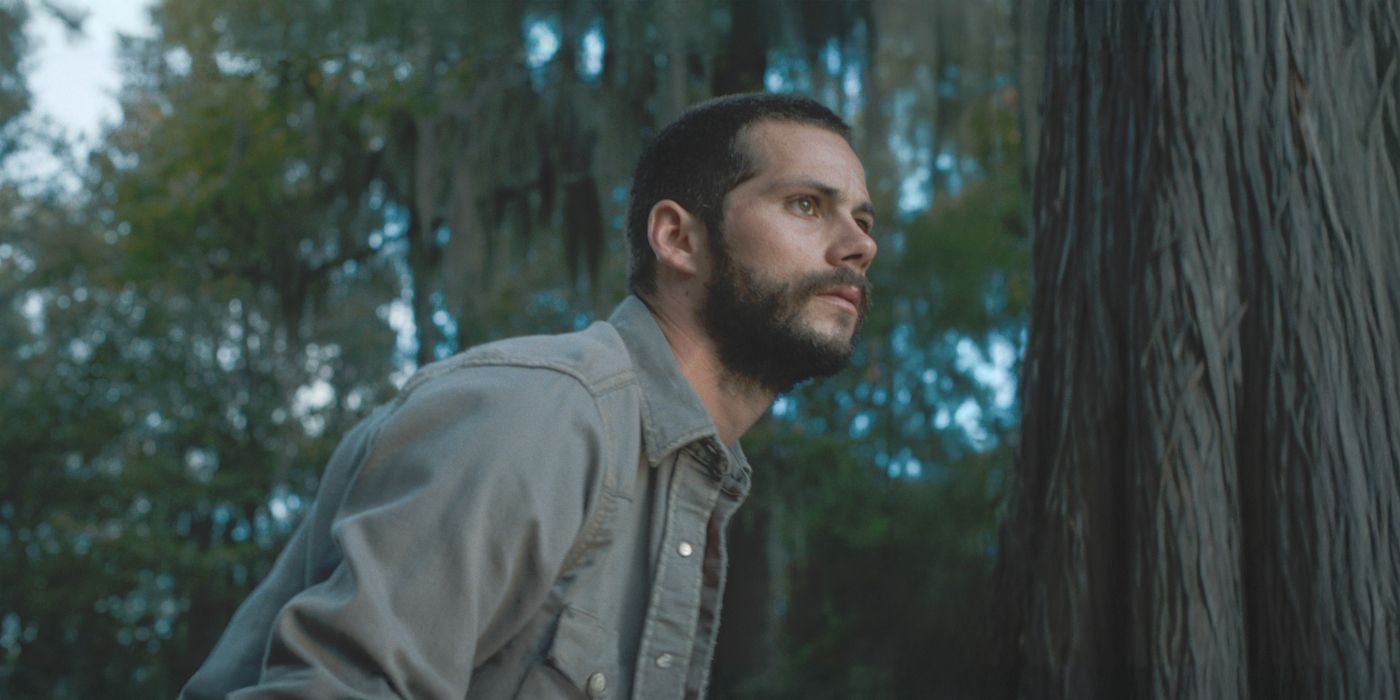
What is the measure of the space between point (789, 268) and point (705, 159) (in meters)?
0.27

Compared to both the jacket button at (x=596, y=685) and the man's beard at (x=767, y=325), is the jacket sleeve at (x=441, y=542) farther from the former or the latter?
the man's beard at (x=767, y=325)

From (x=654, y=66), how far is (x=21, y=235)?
403 inches

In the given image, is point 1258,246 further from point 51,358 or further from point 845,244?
point 51,358

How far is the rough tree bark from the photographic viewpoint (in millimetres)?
2582

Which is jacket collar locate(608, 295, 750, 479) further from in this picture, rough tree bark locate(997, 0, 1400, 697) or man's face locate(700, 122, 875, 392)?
rough tree bark locate(997, 0, 1400, 697)

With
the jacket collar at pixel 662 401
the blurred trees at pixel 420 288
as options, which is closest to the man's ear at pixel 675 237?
the jacket collar at pixel 662 401

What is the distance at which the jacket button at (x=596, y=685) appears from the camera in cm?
185

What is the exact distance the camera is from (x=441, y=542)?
1.62m

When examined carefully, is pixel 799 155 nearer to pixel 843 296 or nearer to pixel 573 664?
pixel 843 296

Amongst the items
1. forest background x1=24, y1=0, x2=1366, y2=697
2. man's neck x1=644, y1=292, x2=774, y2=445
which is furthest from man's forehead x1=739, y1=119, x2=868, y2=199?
forest background x1=24, y1=0, x2=1366, y2=697

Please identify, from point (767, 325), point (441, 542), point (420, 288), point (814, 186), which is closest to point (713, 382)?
point (767, 325)

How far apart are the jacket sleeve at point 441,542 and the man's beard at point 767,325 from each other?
1.73 feet

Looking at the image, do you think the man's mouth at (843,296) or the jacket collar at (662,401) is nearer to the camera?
the jacket collar at (662,401)

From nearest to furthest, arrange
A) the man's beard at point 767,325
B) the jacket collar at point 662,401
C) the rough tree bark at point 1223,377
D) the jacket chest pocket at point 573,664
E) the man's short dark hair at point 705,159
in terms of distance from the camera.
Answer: the jacket chest pocket at point 573,664, the jacket collar at point 662,401, the man's beard at point 767,325, the man's short dark hair at point 705,159, the rough tree bark at point 1223,377
